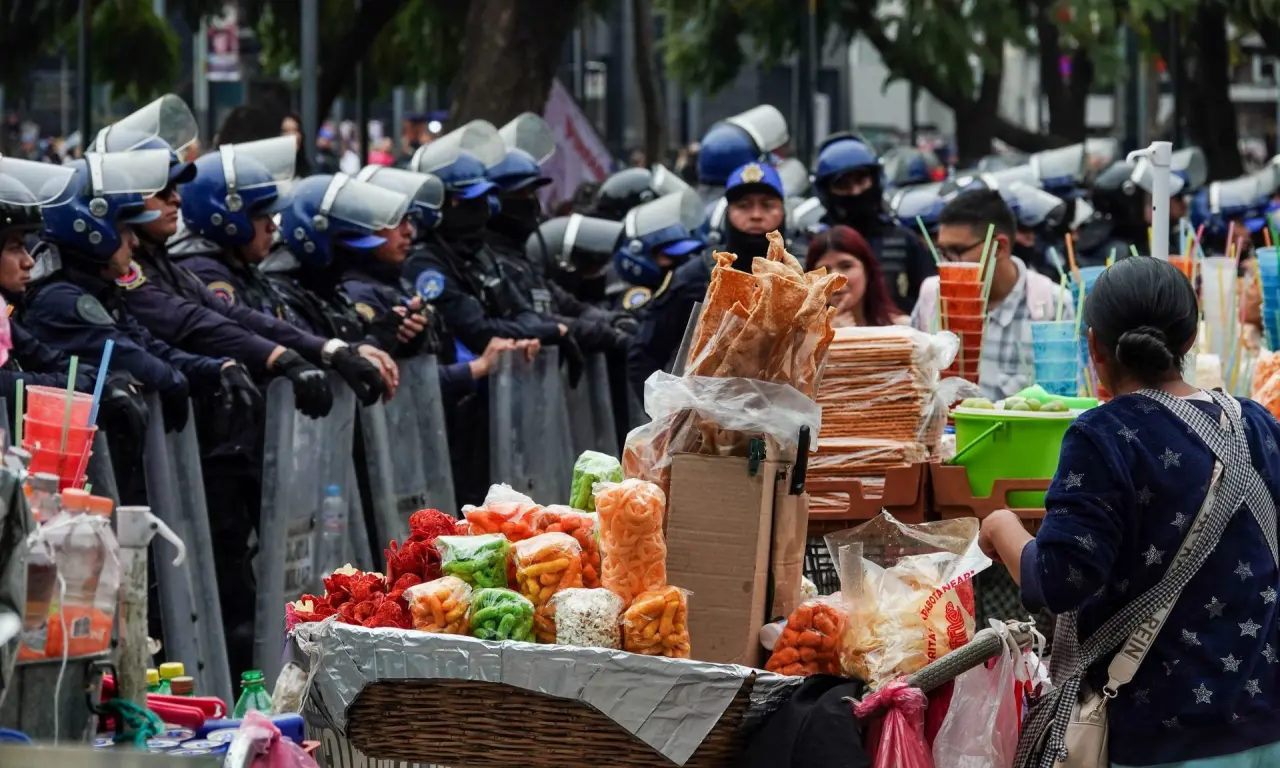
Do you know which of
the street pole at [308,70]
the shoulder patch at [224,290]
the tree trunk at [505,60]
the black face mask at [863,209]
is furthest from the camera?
the tree trunk at [505,60]

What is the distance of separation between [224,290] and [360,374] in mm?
813

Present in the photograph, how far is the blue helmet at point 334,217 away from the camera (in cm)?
963

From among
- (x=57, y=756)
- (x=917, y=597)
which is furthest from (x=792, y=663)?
(x=57, y=756)

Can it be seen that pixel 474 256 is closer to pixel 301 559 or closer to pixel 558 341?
pixel 558 341

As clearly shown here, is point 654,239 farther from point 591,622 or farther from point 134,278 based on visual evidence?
Answer: point 591,622

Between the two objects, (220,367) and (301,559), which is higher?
(220,367)

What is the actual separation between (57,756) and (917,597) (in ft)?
6.68

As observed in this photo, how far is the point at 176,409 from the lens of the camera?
25.7 feet

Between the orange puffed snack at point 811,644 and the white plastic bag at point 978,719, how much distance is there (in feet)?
0.81

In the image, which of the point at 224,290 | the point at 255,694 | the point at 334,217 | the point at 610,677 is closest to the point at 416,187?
the point at 334,217

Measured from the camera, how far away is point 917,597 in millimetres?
4355

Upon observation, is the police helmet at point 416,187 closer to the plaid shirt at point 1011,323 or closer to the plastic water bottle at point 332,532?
the plastic water bottle at point 332,532

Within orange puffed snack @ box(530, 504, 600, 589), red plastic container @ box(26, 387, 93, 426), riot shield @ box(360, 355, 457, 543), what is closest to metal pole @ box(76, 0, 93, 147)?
riot shield @ box(360, 355, 457, 543)

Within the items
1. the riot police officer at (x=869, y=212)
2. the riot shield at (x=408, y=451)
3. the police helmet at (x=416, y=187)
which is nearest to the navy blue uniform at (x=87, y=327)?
the riot shield at (x=408, y=451)
